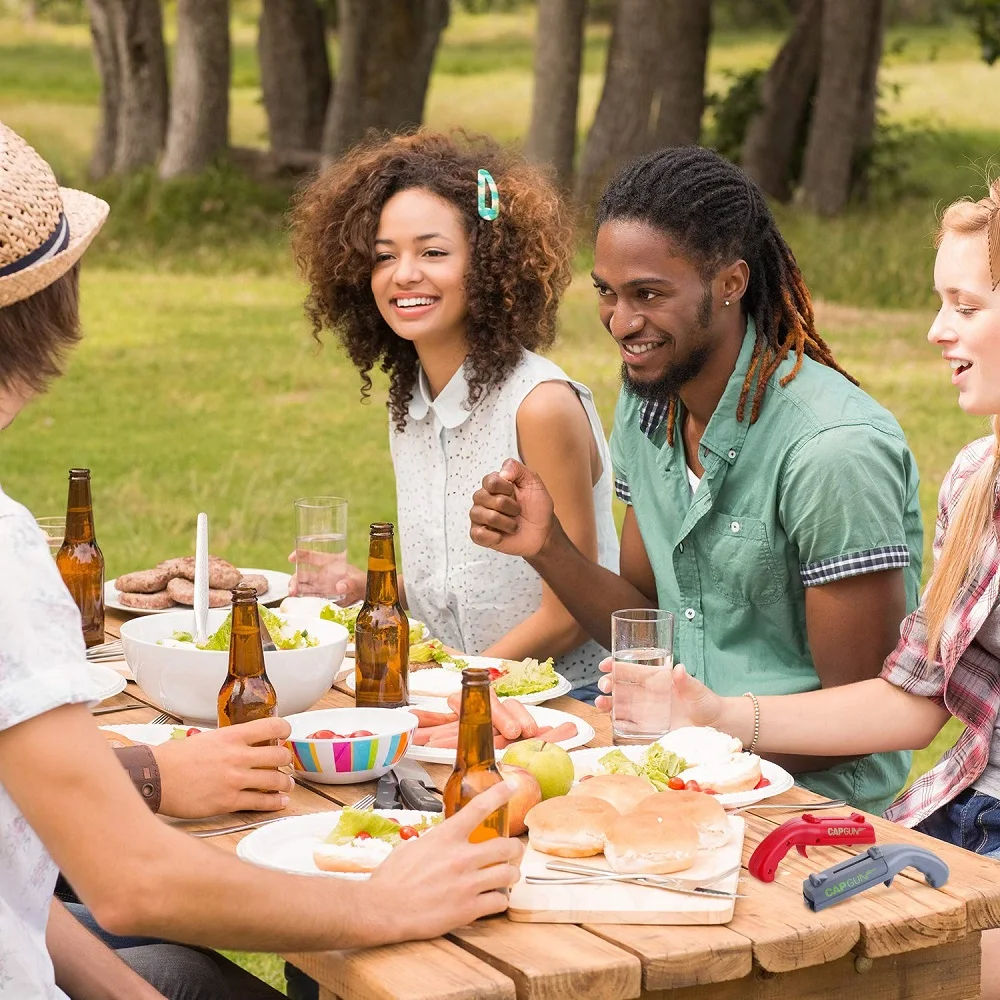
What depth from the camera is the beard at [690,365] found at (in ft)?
11.2

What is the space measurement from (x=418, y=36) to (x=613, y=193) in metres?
13.3

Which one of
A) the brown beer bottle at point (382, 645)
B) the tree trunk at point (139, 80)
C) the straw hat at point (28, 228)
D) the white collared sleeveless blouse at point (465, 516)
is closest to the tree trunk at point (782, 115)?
the tree trunk at point (139, 80)

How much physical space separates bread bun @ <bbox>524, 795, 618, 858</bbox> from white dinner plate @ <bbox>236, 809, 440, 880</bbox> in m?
0.18

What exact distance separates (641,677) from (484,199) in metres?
1.90

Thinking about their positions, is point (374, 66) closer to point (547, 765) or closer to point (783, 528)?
point (783, 528)

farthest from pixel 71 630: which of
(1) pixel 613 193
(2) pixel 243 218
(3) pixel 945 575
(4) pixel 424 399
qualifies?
(2) pixel 243 218

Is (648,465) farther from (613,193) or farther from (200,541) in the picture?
(200,541)

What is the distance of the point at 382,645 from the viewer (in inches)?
117

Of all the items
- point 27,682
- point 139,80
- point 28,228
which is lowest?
point 27,682

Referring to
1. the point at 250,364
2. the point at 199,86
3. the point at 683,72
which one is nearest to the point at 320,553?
the point at 250,364

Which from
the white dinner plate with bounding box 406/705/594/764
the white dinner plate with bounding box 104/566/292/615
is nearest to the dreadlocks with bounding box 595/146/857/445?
the white dinner plate with bounding box 406/705/594/764

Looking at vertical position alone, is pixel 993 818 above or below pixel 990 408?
below

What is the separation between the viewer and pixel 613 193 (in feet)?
11.7

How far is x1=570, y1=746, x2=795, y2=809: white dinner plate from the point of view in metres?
2.43
